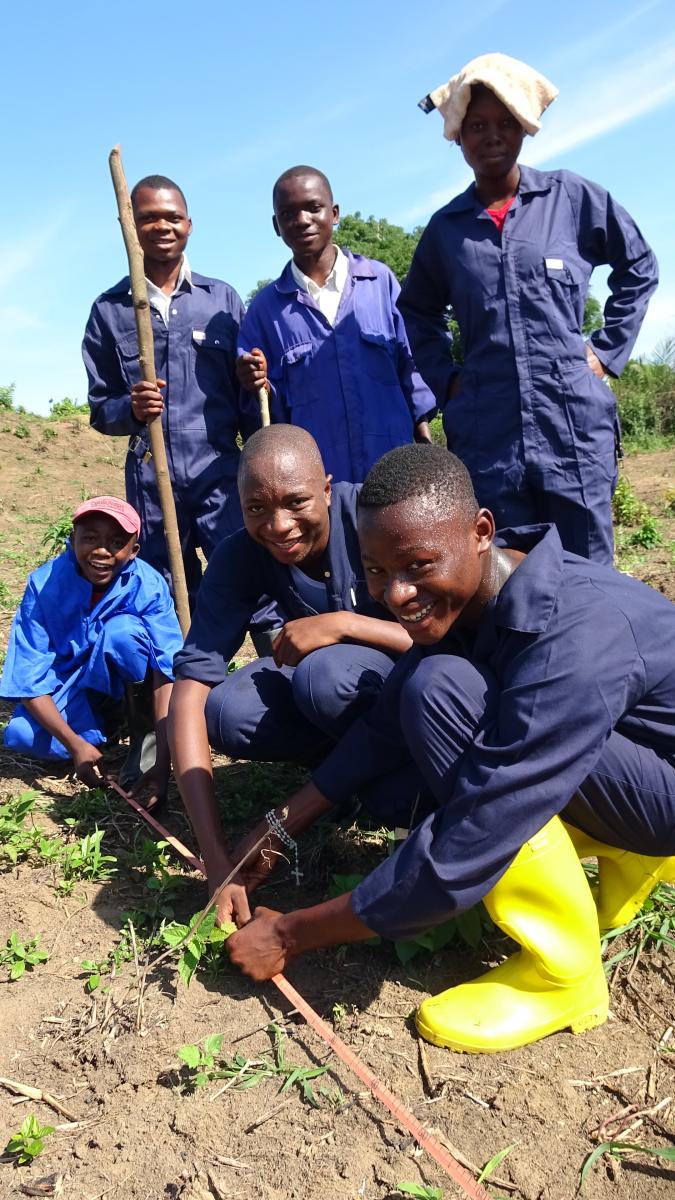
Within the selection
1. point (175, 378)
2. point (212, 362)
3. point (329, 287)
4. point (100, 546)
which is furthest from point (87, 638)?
point (329, 287)

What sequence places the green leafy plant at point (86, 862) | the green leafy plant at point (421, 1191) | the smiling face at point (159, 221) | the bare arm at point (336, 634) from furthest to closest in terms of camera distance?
1. the smiling face at point (159, 221)
2. the green leafy plant at point (86, 862)
3. the bare arm at point (336, 634)
4. the green leafy plant at point (421, 1191)

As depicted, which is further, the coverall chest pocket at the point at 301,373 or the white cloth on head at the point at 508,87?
the coverall chest pocket at the point at 301,373

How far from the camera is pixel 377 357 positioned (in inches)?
150

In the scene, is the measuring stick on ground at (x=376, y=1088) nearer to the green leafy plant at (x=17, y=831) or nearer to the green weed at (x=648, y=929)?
the green weed at (x=648, y=929)

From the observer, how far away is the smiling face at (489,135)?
10.6 ft

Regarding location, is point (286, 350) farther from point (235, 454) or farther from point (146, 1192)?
point (146, 1192)

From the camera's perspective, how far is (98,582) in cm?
360

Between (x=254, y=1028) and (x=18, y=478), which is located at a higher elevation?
(x=18, y=478)

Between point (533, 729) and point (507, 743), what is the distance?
75 mm

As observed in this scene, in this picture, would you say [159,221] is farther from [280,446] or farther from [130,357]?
[280,446]

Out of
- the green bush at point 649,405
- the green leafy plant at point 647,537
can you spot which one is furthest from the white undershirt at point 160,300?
the green bush at point 649,405

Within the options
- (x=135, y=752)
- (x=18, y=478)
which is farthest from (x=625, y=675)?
(x=18, y=478)

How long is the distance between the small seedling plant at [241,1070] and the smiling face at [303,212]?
2.82 metres

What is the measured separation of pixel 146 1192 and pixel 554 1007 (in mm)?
879
